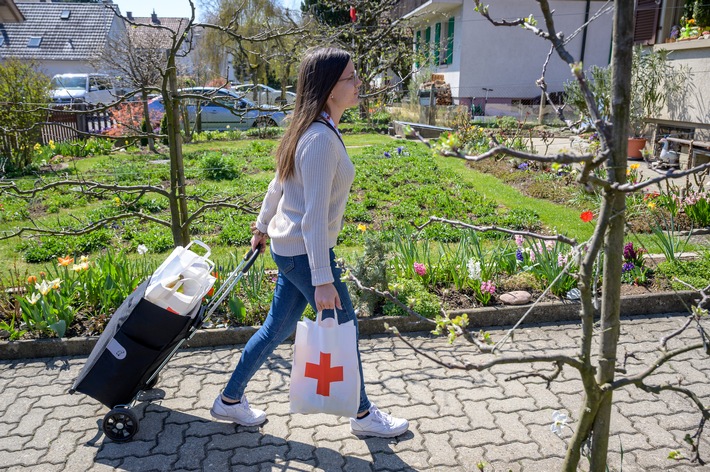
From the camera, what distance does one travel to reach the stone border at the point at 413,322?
162 inches

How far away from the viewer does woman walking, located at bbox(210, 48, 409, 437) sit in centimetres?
268

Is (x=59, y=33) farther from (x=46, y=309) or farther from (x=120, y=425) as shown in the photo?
(x=120, y=425)

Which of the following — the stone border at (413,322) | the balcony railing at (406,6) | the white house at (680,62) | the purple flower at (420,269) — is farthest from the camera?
the balcony railing at (406,6)

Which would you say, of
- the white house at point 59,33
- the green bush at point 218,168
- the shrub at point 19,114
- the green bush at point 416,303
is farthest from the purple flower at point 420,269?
the white house at point 59,33

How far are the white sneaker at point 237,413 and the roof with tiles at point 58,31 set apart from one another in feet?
137

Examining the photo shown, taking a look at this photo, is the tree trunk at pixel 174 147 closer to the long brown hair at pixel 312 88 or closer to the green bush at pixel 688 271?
the long brown hair at pixel 312 88

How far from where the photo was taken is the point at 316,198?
2664mm

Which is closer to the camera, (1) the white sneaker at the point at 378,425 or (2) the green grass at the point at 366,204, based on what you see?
(1) the white sneaker at the point at 378,425

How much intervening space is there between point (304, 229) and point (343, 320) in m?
0.55

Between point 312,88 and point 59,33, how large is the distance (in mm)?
46127

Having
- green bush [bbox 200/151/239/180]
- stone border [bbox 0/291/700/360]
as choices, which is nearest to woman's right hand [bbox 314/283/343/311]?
stone border [bbox 0/291/700/360]

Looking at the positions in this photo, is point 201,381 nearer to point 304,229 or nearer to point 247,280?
→ point 247,280

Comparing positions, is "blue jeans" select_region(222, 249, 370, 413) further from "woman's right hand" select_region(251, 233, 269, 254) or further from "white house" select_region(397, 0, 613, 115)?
"white house" select_region(397, 0, 613, 115)

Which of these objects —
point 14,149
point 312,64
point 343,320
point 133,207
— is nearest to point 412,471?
point 343,320
